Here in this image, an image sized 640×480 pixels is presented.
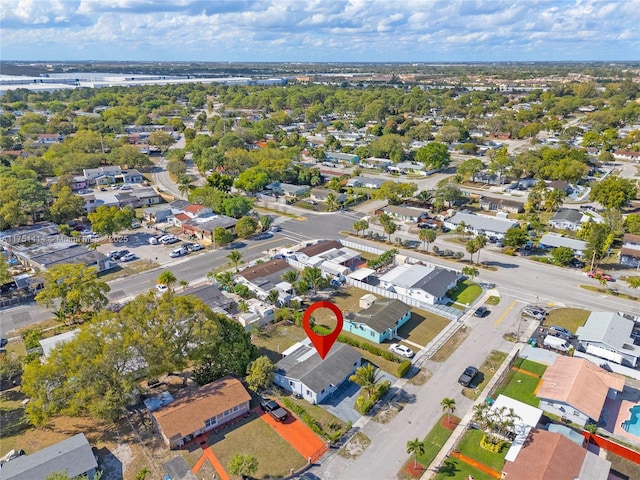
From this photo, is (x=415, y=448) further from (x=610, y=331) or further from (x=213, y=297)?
(x=213, y=297)

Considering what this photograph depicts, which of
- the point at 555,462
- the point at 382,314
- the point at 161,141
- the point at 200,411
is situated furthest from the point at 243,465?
the point at 161,141

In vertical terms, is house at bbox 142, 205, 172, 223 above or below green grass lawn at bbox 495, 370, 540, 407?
above

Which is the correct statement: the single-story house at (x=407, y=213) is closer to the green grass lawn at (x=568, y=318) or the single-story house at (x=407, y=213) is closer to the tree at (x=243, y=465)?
the green grass lawn at (x=568, y=318)

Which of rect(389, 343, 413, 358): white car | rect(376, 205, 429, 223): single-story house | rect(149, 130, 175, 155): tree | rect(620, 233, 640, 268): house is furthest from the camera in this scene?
rect(149, 130, 175, 155): tree

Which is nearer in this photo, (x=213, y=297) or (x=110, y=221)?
(x=213, y=297)

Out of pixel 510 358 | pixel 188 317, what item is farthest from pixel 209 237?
pixel 510 358

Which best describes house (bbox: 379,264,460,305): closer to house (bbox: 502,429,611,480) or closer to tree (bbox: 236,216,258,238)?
house (bbox: 502,429,611,480)

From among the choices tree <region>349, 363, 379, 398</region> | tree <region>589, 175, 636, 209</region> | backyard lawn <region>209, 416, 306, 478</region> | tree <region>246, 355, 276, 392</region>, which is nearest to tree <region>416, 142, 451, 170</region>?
tree <region>589, 175, 636, 209</region>

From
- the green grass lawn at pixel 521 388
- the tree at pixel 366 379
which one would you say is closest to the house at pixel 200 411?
the tree at pixel 366 379
